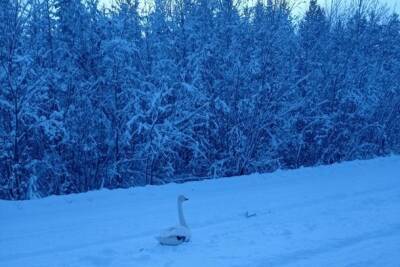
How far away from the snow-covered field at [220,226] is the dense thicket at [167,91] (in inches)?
162

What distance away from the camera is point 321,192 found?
9820 mm

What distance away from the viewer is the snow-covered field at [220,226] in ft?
19.8

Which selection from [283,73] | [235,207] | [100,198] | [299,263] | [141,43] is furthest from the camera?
[283,73]

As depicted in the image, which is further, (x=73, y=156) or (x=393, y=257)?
(x=73, y=156)

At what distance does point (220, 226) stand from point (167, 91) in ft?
23.7

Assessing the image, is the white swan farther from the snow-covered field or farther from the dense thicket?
the dense thicket

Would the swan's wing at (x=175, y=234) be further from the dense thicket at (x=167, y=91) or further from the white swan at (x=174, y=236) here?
Result: the dense thicket at (x=167, y=91)

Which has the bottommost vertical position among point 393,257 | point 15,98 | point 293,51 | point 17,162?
point 393,257

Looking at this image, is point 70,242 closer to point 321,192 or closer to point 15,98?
point 321,192

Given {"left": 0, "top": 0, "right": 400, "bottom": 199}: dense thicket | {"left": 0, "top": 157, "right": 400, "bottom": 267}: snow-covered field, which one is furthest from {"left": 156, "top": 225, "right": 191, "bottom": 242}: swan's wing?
{"left": 0, "top": 0, "right": 400, "bottom": 199}: dense thicket

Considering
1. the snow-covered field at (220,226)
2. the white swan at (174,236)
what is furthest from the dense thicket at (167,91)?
the white swan at (174,236)

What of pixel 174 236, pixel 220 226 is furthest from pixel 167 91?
pixel 174 236

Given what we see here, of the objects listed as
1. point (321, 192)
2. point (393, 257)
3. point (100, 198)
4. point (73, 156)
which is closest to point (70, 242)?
point (100, 198)

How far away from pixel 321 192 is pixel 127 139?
6.25 meters
